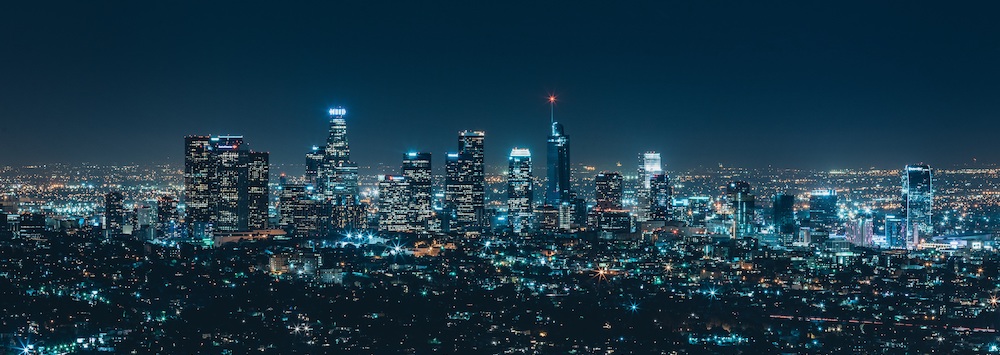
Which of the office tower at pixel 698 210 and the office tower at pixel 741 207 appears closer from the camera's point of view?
the office tower at pixel 741 207

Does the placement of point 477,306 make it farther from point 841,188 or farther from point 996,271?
point 841,188

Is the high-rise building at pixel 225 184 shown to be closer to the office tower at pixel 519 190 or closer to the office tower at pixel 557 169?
the office tower at pixel 519 190

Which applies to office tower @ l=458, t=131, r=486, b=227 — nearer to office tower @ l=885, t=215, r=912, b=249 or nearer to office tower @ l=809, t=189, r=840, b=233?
office tower @ l=809, t=189, r=840, b=233

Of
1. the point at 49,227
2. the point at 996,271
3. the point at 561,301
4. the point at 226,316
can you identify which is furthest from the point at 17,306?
the point at 996,271

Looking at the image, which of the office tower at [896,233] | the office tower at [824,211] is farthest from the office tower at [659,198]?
the office tower at [896,233]

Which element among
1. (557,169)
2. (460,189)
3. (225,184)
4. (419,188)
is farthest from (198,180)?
(557,169)

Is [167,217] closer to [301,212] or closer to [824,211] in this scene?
[301,212]
